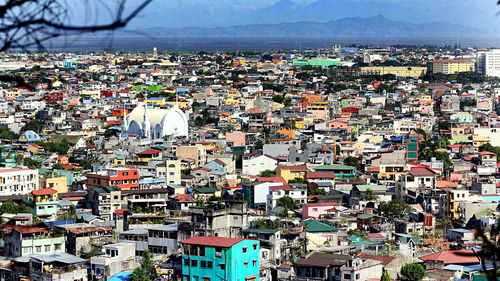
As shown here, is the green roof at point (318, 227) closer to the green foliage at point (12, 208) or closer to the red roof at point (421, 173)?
the green foliage at point (12, 208)

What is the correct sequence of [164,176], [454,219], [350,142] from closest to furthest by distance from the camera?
[454,219], [164,176], [350,142]

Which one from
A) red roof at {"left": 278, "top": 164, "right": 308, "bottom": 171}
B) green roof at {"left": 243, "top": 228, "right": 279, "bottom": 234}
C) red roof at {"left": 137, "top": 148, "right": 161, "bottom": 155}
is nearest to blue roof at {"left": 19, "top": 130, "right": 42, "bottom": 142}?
red roof at {"left": 137, "top": 148, "right": 161, "bottom": 155}

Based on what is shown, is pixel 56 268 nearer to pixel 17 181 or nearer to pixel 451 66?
pixel 17 181

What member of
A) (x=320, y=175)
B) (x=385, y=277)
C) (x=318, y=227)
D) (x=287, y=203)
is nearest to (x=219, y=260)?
(x=385, y=277)

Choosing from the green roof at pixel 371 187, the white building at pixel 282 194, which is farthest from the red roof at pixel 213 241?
the green roof at pixel 371 187

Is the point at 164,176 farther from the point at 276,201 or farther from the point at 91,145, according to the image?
the point at 91,145

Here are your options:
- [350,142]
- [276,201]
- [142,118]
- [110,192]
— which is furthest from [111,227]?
[142,118]
